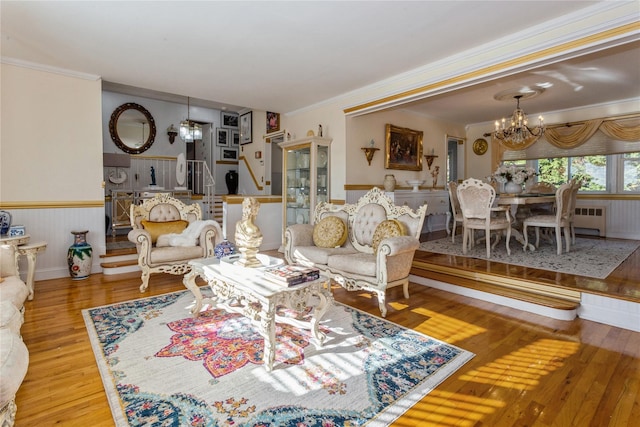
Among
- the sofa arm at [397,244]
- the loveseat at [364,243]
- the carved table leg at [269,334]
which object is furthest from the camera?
the loveseat at [364,243]

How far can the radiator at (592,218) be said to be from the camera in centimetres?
647

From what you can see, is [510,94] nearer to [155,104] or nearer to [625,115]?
[625,115]

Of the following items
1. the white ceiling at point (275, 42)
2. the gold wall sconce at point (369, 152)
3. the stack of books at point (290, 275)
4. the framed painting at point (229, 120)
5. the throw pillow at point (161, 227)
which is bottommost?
the stack of books at point (290, 275)

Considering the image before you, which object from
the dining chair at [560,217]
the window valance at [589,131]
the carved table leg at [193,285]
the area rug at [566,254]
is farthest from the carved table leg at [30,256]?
the window valance at [589,131]

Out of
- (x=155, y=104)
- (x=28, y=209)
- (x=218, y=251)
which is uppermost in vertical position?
(x=155, y=104)

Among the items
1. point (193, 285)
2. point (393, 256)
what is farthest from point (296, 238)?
point (193, 285)

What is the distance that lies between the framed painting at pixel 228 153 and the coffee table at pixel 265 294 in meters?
7.02

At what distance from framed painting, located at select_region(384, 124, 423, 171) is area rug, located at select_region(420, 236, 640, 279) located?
167cm

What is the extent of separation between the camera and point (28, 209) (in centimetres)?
426

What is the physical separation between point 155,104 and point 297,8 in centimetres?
701

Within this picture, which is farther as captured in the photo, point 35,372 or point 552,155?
point 552,155

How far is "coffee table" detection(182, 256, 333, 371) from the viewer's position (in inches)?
86.6

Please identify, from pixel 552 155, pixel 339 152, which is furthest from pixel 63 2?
pixel 552 155

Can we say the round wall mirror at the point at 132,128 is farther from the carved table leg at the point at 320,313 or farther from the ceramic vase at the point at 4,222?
the carved table leg at the point at 320,313
